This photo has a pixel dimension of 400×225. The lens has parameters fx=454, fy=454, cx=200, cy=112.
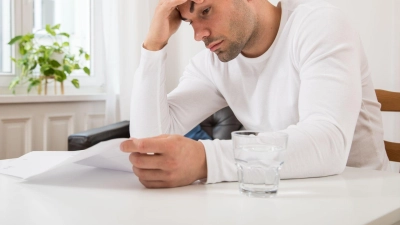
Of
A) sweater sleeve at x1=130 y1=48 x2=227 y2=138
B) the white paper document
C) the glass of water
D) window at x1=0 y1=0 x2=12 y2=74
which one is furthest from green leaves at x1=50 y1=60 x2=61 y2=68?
the glass of water

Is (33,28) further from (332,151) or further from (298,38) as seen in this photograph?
(332,151)

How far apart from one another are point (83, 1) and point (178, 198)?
2704 millimetres

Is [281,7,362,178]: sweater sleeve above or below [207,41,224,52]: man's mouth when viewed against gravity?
below

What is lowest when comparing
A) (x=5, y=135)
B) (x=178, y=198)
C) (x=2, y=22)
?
(x=5, y=135)

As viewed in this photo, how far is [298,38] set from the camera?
114 cm

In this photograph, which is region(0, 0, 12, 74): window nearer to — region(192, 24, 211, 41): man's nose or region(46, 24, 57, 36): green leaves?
region(46, 24, 57, 36): green leaves

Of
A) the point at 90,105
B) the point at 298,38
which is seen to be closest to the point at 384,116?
the point at 298,38

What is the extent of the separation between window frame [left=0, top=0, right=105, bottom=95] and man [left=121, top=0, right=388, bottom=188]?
159cm

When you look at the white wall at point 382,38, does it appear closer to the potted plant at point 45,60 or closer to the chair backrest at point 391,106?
the chair backrest at point 391,106

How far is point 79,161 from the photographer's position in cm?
90

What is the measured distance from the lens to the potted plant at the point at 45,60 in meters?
2.67

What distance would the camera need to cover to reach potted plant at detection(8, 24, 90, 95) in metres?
2.67

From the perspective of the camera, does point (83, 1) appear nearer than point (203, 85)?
No

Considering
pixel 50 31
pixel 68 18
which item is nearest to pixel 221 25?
pixel 50 31
